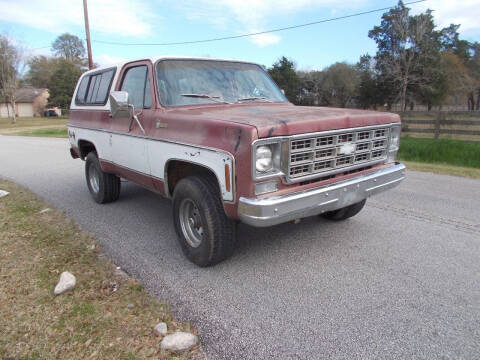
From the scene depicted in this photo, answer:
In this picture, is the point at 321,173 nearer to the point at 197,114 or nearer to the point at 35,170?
the point at 197,114

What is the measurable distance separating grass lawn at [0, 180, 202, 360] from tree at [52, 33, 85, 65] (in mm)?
80098

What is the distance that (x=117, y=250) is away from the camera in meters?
3.84

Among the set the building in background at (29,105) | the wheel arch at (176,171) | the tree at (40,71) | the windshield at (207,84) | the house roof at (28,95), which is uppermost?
the tree at (40,71)

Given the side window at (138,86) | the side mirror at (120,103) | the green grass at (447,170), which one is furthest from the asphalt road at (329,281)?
the green grass at (447,170)

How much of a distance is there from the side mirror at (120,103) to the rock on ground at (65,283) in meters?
1.83

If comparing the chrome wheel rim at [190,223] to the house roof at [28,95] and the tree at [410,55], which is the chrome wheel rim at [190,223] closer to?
the tree at [410,55]

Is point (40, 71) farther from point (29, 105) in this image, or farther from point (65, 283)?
point (65, 283)

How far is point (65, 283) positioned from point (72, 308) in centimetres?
34

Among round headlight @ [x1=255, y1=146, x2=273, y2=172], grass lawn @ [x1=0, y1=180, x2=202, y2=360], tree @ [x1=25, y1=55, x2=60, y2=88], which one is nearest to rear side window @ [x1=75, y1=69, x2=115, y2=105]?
grass lawn @ [x1=0, y1=180, x2=202, y2=360]

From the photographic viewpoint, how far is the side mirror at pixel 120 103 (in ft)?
12.3

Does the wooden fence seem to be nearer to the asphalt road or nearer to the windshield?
the asphalt road

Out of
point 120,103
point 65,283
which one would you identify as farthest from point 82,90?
point 65,283

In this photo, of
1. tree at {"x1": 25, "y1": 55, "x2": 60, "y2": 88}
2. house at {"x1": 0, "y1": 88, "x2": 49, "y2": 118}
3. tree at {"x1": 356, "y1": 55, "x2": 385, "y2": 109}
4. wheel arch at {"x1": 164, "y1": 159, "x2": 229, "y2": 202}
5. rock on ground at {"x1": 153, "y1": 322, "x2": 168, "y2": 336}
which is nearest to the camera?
rock on ground at {"x1": 153, "y1": 322, "x2": 168, "y2": 336}

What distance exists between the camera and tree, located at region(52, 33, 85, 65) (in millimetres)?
73750
